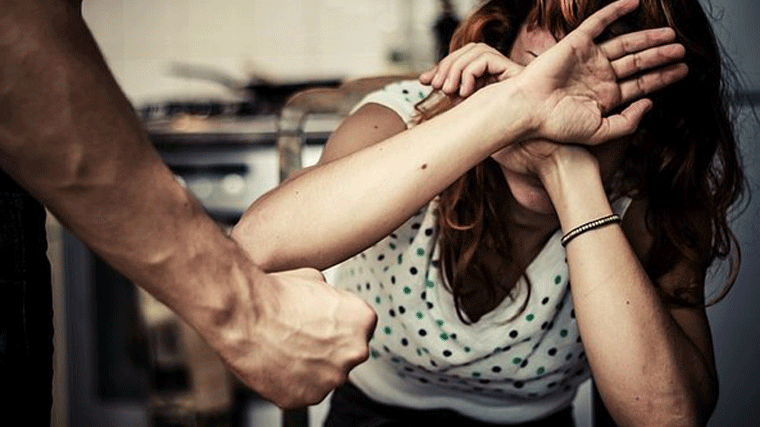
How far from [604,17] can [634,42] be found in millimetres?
42

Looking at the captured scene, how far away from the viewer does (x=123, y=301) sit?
2102mm

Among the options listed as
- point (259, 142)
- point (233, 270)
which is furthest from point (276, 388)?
point (259, 142)

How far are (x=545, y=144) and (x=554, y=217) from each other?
0.18 m

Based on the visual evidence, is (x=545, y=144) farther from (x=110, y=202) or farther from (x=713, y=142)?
(x=110, y=202)

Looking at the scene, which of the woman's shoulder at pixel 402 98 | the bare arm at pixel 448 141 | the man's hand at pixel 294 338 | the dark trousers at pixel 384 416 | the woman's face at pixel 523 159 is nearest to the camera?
the man's hand at pixel 294 338

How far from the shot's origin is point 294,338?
60cm

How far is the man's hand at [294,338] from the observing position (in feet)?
1.93

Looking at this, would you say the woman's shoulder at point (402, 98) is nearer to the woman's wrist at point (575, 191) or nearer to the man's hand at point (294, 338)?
the woman's wrist at point (575, 191)

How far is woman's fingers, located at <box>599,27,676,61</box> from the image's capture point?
0.89m

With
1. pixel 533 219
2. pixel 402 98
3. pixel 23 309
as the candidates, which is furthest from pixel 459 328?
pixel 23 309

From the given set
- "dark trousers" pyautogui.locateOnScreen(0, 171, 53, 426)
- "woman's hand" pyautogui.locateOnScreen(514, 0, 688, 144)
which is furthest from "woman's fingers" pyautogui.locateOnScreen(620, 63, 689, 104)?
"dark trousers" pyautogui.locateOnScreen(0, 171, 53, 426)

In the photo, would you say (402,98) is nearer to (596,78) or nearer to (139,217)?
(596,78)

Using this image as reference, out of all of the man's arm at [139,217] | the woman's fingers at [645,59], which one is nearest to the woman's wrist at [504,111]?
the woman's fingers at [645,59]

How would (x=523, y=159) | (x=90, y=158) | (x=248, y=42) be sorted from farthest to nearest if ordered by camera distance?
(x=248, y=42) → (x=523, y=159) → (x=90, y=158)
